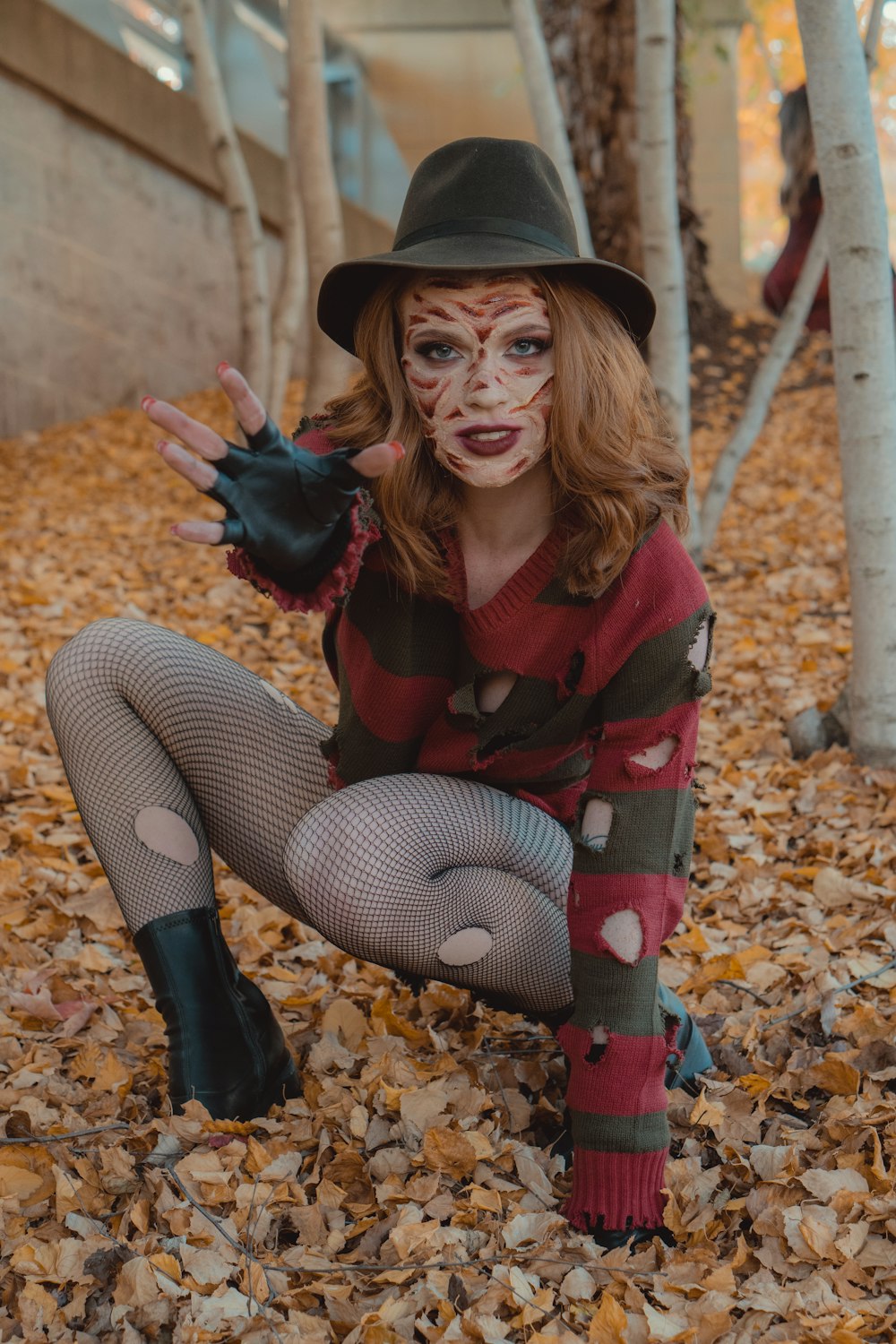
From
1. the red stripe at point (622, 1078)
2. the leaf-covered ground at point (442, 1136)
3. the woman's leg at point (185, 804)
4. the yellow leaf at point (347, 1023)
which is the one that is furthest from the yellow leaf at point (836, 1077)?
the woman's leg at point (185, 804)

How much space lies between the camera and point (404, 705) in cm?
190

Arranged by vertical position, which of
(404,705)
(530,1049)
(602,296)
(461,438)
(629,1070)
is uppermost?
(602,296)

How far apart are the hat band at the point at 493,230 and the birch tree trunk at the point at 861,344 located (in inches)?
60.3

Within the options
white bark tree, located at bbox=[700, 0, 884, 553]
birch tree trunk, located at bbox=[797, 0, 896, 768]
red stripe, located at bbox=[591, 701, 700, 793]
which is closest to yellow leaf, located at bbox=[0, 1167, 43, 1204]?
red stripe, located at bbox=[591, 701, 700, 793]

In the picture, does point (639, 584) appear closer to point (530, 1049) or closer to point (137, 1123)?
point (530, 1049)

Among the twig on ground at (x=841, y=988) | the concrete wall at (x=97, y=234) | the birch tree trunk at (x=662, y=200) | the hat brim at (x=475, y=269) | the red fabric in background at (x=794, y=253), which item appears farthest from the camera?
the concrete wall at (x=97, y=234)

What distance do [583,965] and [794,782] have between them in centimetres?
161

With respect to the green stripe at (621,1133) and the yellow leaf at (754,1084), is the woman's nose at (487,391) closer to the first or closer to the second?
the green stripe at (621,1133)

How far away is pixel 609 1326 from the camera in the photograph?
4.92 ft

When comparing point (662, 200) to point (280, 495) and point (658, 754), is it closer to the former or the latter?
point (658, 754)

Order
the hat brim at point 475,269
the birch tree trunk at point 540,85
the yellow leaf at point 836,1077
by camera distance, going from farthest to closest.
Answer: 1. the birch tree trunk at point 540,85
2. the yellow leaf at point 836,1077
3. the hat brim at point 475,269

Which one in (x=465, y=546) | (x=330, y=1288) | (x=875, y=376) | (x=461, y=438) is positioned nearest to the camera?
(x=330, y=1288)

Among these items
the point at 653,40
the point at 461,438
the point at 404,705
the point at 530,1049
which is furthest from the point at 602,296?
the point at 653,40

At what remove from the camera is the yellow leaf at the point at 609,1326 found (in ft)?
4.91
